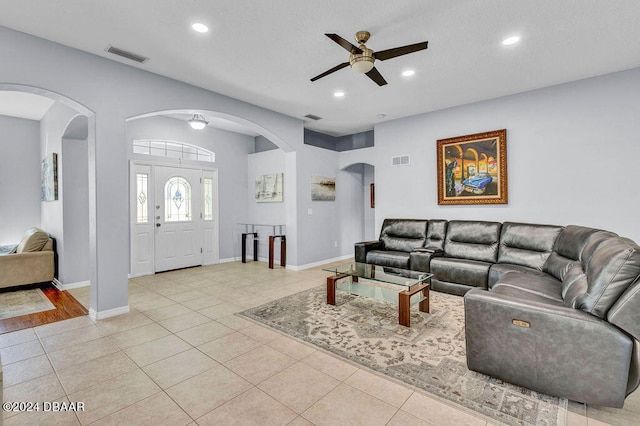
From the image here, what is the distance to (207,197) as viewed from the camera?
6.57 m

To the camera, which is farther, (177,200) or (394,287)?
(177,200)

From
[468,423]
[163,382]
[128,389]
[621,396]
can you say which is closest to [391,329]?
[468,423]

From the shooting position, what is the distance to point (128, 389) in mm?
2092

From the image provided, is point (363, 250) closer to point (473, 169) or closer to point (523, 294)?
point (473, 169)

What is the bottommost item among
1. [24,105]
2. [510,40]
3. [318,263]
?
[318,263]

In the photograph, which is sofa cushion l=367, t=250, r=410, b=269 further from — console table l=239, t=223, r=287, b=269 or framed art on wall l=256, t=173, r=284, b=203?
framed art on wall l=256, t=173, r=284, b=203

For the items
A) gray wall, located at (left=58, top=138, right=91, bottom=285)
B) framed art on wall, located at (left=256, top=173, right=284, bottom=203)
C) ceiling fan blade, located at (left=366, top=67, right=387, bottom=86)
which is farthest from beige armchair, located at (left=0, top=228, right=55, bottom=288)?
ceiling fan blade, located at (left=366, top=67, right=387, bottom=86)

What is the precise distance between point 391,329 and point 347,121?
14.0 ft

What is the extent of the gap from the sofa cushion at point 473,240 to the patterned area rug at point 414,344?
0.75 m

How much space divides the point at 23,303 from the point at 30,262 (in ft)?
2.81

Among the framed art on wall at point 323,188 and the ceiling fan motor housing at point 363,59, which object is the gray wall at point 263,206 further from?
the ceiling fan motor housing at point 363,59

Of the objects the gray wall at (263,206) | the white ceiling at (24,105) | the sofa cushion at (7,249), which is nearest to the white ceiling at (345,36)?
the gray wall at (263,206)

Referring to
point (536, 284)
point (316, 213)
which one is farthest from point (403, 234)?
point (536, 284)

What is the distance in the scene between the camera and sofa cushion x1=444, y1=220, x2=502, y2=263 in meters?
4.29
